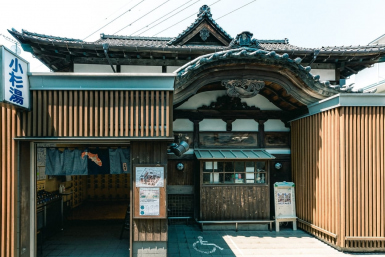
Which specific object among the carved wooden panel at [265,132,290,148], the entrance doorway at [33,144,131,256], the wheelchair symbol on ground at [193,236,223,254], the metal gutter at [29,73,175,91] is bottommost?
the wheelchair symbol on ground at [193,236,223,254]

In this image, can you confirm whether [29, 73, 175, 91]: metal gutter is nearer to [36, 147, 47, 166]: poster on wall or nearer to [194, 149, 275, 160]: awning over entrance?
[36, 147, 47, 166]: poster on wall

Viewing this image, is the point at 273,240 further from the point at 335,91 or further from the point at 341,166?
the point at 335,91

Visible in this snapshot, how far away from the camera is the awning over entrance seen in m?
9.45

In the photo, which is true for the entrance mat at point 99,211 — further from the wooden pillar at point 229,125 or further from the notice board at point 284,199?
the notice board at point 284,199

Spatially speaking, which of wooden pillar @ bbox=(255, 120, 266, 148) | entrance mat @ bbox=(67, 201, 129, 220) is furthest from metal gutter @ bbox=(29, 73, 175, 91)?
entrance mat @ bbox=(67, 201, 129, 220)

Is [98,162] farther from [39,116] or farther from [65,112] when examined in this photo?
[39,116]

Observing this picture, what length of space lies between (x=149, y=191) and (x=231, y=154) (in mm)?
4196

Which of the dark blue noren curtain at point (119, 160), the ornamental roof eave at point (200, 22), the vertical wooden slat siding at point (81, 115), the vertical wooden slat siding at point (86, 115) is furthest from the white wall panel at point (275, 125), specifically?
the vertical wooden slat siding at point (81, 115)

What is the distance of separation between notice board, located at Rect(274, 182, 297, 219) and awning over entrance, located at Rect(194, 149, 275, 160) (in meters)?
1.27

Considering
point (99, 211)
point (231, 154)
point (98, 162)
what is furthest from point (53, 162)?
point (231, 154)

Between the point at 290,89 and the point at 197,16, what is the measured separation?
5.48m

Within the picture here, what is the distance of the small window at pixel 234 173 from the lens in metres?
9.60

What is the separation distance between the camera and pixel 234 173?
31.7 feet

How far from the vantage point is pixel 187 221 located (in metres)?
10.0
